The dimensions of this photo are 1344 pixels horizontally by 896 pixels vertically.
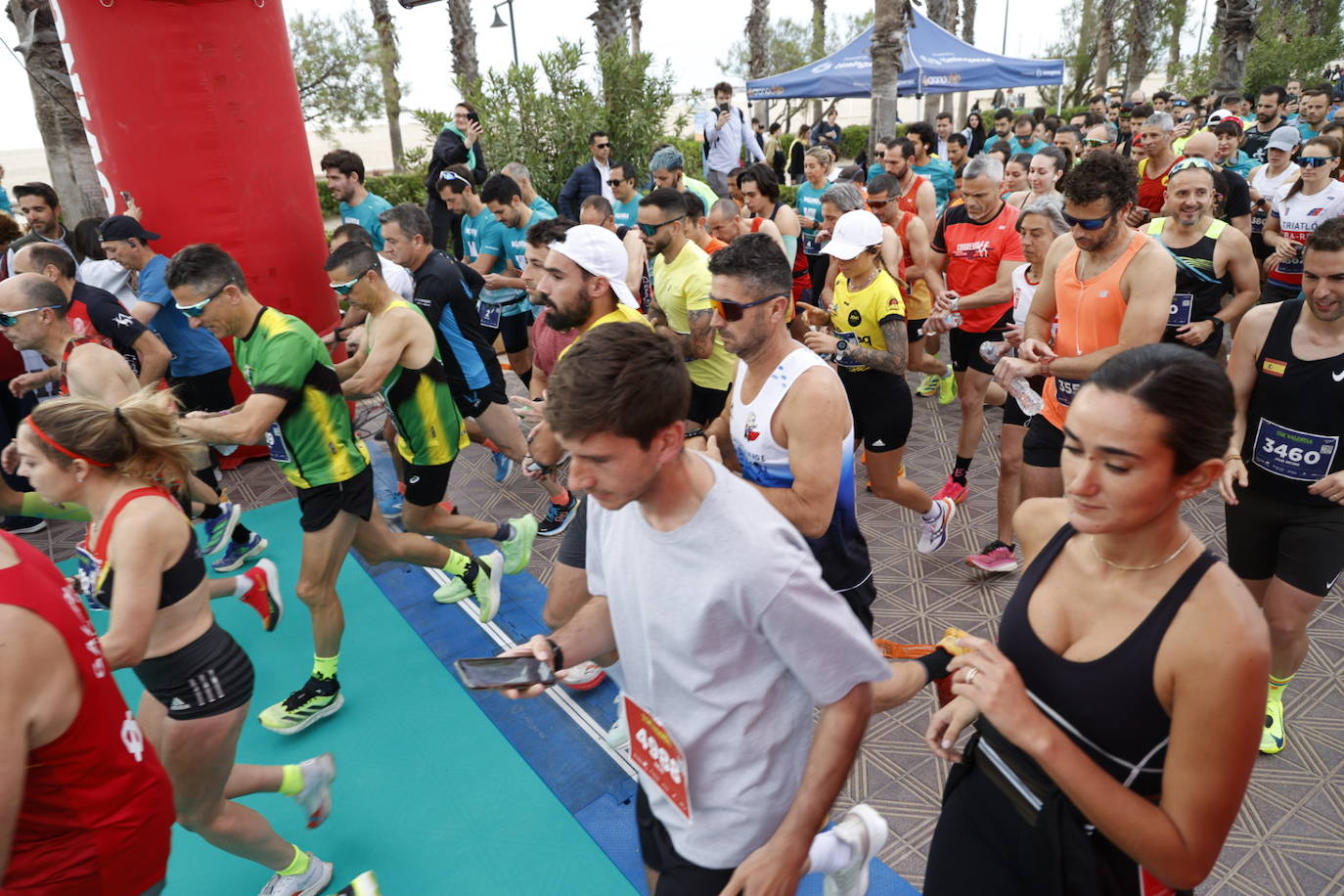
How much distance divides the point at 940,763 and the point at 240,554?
4422 millimetres

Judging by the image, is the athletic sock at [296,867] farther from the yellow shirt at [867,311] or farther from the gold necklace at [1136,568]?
the yellow shirt at [867,311]

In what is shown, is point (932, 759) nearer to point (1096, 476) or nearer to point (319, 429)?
point (1096, 476)

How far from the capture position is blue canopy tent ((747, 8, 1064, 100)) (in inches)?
585

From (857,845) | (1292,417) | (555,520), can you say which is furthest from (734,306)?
(555,520)

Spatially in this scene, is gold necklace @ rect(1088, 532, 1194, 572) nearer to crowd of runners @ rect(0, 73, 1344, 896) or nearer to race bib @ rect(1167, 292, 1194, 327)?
crowd of runners @ rect(0, 73, 1344, 896)

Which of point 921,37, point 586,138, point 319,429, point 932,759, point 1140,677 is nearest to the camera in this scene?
point 1140,677

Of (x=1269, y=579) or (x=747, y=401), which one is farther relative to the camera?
(x=1269, y=579)

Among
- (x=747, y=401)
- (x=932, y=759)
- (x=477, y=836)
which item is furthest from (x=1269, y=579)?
(x=477, y=836)

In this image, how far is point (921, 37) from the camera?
15844mm

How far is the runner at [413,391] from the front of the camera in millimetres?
4211

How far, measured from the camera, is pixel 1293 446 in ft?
9.96

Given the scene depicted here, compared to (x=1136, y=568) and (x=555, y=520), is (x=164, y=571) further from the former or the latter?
(x=555, y=520)

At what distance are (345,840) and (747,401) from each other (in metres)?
2.29

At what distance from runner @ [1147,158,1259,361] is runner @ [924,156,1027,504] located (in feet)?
3.37
